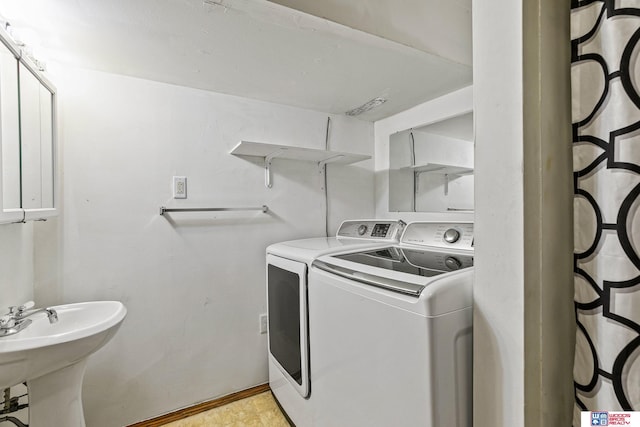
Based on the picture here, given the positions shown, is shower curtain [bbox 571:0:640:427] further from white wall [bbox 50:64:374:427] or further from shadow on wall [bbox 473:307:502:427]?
white wall [bbox 50:64:374:427]

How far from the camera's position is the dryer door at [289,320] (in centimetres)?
129

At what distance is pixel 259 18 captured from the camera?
1055 mm

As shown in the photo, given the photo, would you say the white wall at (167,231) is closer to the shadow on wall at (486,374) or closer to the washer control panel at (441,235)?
the washer control panel at (441,235)

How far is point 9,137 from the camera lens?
1037 mm

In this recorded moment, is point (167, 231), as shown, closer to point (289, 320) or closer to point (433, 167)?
point (289, 320)

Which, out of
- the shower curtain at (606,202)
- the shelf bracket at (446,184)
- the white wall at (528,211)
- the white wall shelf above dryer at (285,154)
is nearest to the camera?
the shower curtain at (606,202)

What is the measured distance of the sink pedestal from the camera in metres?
1.10

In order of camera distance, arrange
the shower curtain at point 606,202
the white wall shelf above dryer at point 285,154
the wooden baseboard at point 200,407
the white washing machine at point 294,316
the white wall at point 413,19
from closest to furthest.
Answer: the shower curtain at point 606,202 → the white wall at point 413,19 → the white washing machine at point 294,316 → the wooden baseboard at point 200,407 → the white wall shelf above dryer at point 285,154

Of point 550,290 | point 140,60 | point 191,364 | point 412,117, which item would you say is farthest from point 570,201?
point 191,364

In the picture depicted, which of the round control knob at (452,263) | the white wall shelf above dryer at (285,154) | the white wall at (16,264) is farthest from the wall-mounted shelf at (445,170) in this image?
the white wall at (16,264)

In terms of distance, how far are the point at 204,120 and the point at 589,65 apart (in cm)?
176

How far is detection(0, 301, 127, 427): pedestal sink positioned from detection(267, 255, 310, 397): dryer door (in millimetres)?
729

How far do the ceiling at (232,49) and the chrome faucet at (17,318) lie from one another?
1147 mm

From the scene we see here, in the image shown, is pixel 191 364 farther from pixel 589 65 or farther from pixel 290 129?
pixel 589 65
